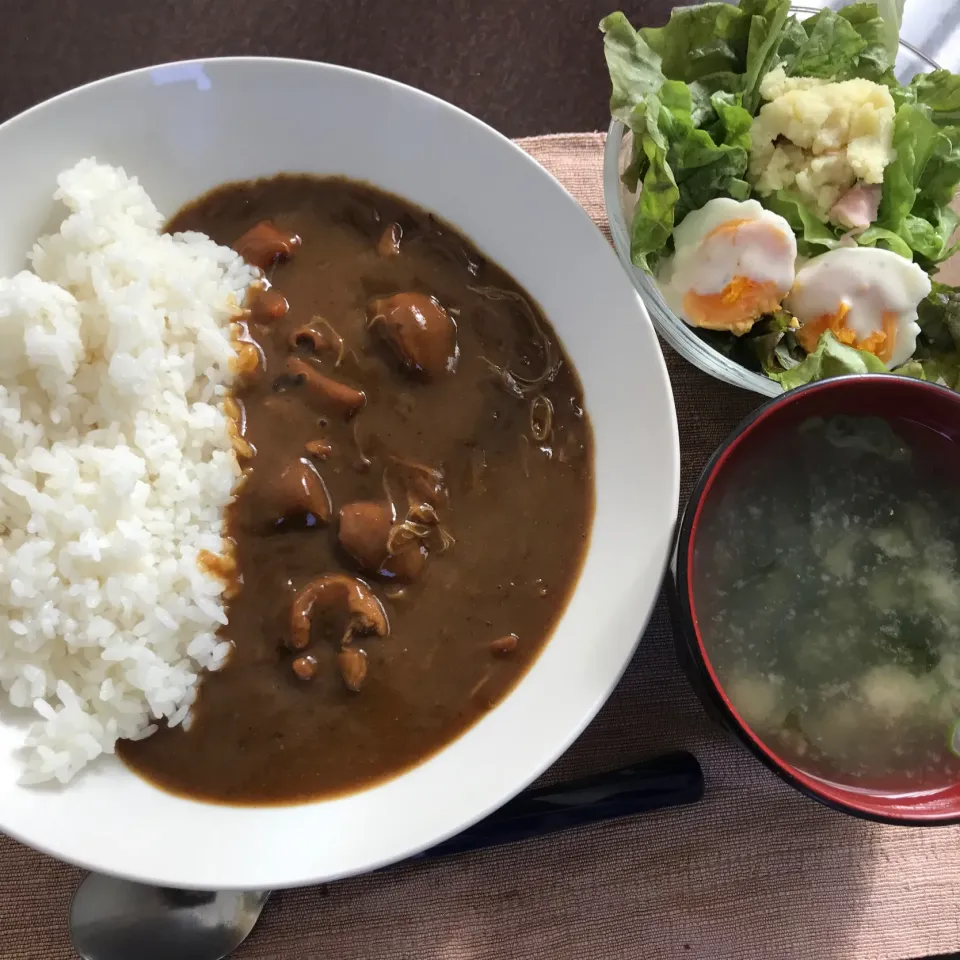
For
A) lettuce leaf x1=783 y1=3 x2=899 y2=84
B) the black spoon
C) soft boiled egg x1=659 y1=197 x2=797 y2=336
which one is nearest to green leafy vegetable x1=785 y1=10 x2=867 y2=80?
lettuce leaf x1=783 y1=3 x2=899 y2=84

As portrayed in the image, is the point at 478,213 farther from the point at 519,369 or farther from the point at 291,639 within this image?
the point at 291,639

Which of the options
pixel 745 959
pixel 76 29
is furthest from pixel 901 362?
pixel 76 29

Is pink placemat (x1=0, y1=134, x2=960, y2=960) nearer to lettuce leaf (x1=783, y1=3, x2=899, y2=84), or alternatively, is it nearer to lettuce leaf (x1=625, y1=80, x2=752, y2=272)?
lettuce leaf (x1=625, y1=80, x2=752, y2=272)

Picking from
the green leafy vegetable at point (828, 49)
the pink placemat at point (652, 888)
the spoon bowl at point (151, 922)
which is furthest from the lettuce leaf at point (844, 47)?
the spoon bowl at point (151, 922)

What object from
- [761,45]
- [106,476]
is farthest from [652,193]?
[106,476]

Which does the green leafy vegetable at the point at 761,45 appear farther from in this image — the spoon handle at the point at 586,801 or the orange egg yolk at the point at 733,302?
the spoon handle at the point at 586,801

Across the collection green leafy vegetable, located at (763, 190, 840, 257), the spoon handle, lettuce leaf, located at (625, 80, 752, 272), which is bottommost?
the spoon handle

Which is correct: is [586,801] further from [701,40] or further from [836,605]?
[701,40]
